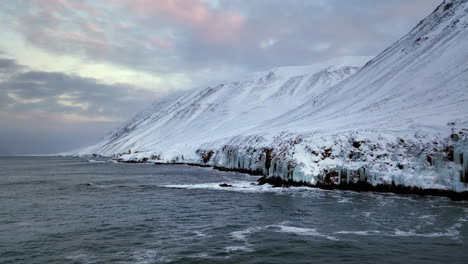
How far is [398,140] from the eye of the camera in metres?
42.9

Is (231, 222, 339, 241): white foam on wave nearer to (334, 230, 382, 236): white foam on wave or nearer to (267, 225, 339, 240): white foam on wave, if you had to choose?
(267, 225, 339, 240): white foam on wave

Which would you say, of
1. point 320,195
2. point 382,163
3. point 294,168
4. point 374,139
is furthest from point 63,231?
point 374,139

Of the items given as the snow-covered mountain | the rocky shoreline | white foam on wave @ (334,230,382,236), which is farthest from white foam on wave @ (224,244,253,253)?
the snow-covered mountain

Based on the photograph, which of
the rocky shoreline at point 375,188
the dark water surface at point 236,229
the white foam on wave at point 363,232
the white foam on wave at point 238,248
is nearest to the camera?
the dark water surface at point 236,229

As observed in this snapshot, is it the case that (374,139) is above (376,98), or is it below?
below

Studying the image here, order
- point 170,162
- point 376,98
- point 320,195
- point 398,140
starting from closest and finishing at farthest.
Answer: point 320,195 → point 398,140 → point 376,98 → point 170,162

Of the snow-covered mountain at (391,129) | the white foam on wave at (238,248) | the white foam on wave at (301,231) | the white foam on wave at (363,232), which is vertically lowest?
the white foam on wave at (238,248)

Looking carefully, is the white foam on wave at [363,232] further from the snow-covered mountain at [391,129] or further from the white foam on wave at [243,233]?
the snow-covered mountain at [391,129]

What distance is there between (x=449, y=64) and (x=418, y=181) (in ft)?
175

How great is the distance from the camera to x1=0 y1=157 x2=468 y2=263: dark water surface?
17.2m

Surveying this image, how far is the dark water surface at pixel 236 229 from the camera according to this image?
17.2 meters

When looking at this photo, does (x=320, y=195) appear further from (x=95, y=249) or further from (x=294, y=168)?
(x=95, y=249)

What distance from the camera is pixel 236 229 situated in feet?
75.5

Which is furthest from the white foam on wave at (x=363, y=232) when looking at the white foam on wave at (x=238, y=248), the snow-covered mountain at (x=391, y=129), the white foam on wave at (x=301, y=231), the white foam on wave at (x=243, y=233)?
the snow-covered mountain at (x=391, y=129)
